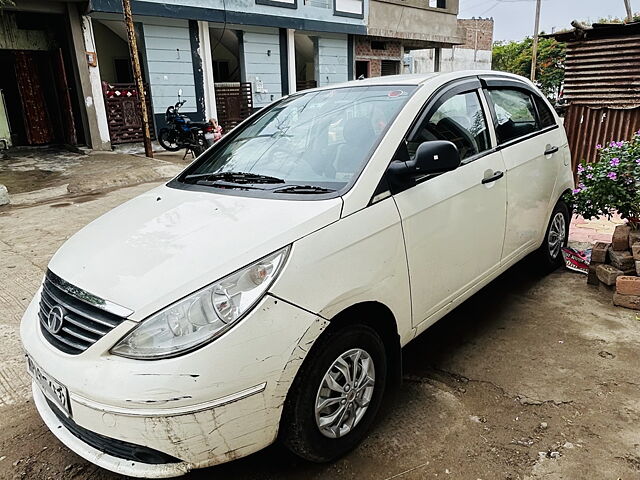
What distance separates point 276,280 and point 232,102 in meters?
13.5

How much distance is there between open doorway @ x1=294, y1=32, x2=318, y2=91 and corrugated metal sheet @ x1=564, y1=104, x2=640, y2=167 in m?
11.1

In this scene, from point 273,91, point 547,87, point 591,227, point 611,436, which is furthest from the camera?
point 547,87

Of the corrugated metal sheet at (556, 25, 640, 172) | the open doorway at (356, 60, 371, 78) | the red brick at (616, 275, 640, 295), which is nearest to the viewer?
the red brick at (616, 275, 640, 295)

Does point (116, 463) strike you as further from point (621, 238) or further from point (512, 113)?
point (621, 238)

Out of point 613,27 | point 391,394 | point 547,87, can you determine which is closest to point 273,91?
point 613,27

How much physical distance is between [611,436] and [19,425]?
2.86 m

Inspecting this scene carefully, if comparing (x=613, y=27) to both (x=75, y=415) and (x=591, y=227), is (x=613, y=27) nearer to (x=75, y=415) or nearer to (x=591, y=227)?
(x=591, y=227)

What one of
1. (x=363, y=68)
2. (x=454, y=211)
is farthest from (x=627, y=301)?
(x=363, y=68)

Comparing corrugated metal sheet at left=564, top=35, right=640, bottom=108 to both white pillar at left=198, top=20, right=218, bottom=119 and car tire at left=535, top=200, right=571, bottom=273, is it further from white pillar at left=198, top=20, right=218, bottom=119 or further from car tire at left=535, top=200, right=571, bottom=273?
white pillar at left=198, top=20, right=218, bottom=119

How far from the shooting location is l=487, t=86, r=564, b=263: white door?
10.5 ft

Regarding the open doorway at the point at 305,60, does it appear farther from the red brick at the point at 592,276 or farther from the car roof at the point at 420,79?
the car roof at the point at 420,79

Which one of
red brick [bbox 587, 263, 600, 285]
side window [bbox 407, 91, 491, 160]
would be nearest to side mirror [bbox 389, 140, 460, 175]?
side window [bbox 407, 91, 491, 160]

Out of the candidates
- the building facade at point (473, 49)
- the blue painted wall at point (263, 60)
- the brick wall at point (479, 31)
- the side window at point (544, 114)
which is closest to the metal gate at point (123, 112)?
the blue painted wall at point (263, 60)

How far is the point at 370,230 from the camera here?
2.09 meters
